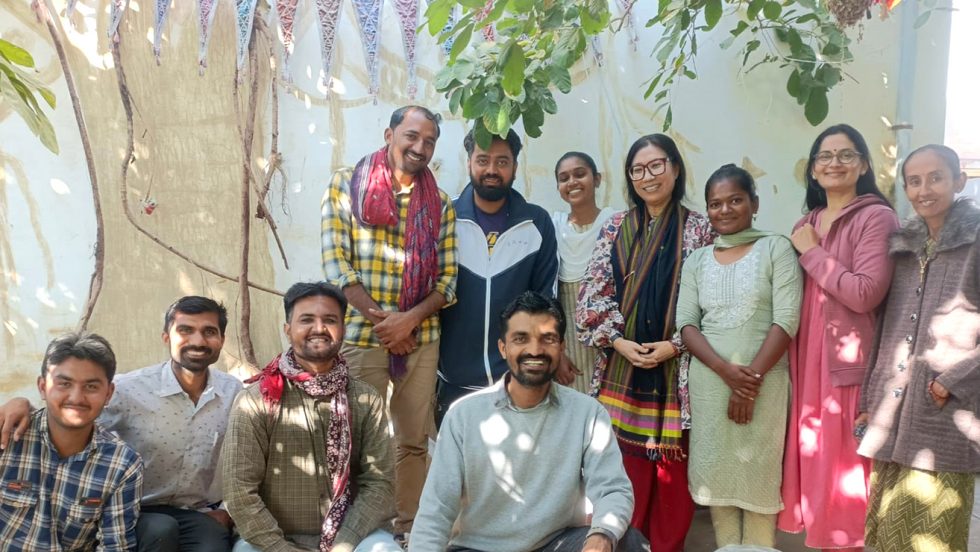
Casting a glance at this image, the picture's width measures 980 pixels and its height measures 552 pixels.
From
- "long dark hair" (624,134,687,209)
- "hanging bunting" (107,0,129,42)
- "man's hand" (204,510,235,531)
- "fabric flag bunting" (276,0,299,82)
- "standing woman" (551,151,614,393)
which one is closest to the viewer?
"man's hand" (204,510,235,531)

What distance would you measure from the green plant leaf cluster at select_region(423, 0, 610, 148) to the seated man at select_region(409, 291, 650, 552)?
75cm

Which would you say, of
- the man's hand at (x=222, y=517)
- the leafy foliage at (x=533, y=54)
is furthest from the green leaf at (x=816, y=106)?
the man's hand at (x=222, y=517)

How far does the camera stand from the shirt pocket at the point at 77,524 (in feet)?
8.60

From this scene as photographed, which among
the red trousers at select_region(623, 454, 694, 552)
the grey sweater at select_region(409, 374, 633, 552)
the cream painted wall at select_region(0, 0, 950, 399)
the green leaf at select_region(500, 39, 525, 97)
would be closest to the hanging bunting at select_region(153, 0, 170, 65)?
the cream painted wall at select_region(0, 0, 950, 399)

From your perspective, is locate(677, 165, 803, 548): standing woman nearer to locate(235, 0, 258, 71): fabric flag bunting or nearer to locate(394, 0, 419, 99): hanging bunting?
locate(394, 0, 419, 99): hanging bunting

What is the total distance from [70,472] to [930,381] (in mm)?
3028

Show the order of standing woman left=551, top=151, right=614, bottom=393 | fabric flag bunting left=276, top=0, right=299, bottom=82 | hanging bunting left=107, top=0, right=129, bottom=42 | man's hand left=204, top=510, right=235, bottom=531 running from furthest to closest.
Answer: fabric flag bunting left=276, top=0, right=299, bottom=82, hanging bunting left=107, top=0, right=129, bottom=42, standing woman left=551, top=151, right=614, bottom=393, man's hand left=204, top=510, right=235, bottom=531

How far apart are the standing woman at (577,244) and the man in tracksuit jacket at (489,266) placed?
0.12m

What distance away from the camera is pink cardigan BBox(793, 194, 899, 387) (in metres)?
2.98

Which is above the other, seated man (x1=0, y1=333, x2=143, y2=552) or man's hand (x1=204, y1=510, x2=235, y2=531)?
seated man (x1=0, y1=333, x2=143, y2=552)

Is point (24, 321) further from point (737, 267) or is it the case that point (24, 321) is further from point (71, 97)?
point (737, 267)

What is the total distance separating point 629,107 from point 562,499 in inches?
104

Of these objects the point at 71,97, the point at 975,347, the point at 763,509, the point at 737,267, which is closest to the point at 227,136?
the point at 71,97

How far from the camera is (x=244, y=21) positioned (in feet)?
13.6
